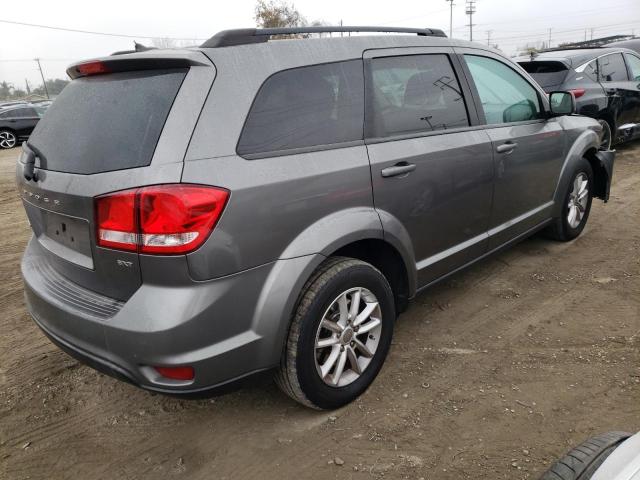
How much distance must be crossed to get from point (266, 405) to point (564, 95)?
10.3 ft

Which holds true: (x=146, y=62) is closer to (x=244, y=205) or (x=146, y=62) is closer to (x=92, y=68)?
(x=92, y=68)

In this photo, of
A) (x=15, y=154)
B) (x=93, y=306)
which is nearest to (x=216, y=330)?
(x=93, y=306)

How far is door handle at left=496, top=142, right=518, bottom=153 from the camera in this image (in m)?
3.20

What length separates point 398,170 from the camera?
2502mm

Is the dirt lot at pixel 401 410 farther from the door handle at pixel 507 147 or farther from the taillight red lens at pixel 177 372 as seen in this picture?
the door handle at pixel 507 147

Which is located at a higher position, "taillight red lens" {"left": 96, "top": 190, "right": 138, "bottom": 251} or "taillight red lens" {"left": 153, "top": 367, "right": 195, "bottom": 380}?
"taillight red lens" {"left": 96, "top": 190, "right": 138, "bottom": 251}

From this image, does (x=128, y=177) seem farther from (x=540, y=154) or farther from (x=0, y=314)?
(x=540, y=154)

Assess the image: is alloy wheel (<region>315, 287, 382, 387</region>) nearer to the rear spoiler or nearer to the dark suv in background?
the rear spoiler

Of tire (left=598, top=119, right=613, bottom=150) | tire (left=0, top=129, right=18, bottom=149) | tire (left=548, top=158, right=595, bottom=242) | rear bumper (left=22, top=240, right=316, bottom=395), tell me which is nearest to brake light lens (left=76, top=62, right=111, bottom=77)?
rear bumper (left=22, top=240, right=316, bottom=395)

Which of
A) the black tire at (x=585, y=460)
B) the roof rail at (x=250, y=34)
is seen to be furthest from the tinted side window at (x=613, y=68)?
the black tire at (x=585, y=460)

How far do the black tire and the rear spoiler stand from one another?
190 centimetres

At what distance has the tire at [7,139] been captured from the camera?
1617 centimetres

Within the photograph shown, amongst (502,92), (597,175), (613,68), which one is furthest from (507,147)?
(613,68)

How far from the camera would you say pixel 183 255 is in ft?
5.92
